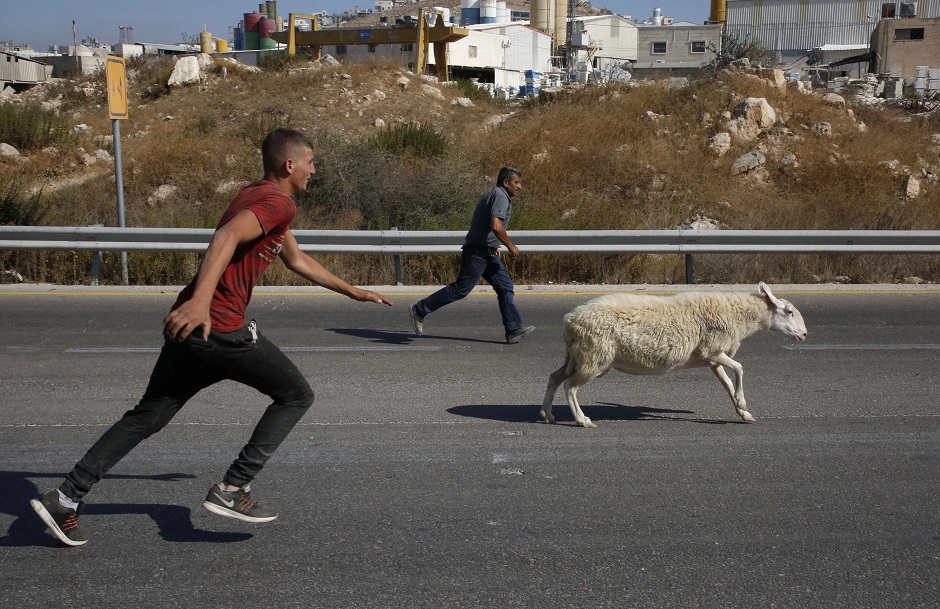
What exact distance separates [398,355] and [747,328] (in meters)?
3.52

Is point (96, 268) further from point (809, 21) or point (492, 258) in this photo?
point (809, 21)

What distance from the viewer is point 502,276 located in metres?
9.73

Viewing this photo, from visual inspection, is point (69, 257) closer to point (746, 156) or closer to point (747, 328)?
point (747, 328)

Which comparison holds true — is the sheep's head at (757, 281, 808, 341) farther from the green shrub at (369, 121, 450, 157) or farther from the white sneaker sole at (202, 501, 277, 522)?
the green shrub at (369, 121, 450, 157)

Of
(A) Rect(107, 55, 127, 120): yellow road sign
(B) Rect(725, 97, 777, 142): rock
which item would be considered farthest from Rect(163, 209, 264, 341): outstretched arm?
(B) Rect(725, 97, 777, 142): rock

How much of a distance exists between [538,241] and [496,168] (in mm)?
11002

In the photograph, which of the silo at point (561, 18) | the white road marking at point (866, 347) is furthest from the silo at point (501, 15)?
the white road marking at point (866, 347)

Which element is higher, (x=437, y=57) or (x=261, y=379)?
(x=437, y=57)

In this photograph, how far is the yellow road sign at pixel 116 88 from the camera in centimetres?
1330

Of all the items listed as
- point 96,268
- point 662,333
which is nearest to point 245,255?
point 662,333

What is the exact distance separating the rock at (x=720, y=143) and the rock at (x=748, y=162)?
700mm

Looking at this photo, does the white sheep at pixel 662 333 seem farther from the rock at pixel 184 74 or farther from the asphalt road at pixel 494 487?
the rock at pixel 184 74

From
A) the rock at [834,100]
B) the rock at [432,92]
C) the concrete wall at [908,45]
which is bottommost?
the rock at [834,100]

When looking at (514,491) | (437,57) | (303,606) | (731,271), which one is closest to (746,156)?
(731,271)
